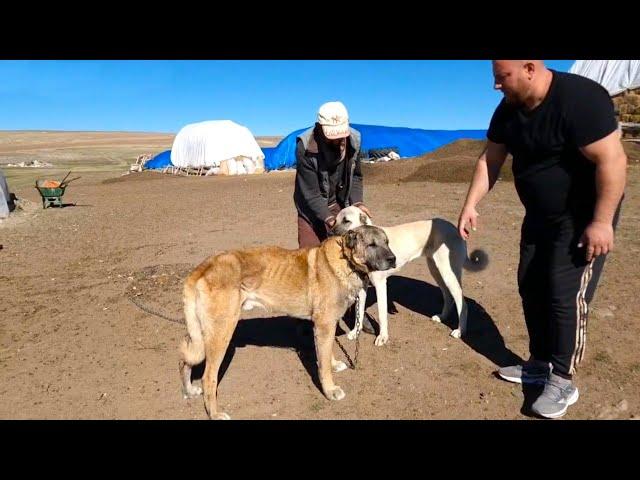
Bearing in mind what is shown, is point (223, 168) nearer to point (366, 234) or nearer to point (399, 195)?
point (399, 195)

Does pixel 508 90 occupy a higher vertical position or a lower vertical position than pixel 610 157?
higher

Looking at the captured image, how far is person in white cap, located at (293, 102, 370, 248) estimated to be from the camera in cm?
475

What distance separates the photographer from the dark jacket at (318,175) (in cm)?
511

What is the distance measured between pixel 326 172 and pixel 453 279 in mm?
2039

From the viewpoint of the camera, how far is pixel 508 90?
347 cm

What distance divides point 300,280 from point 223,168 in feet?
98.9

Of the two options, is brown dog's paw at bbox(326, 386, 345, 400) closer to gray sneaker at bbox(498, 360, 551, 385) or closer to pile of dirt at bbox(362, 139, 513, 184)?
gray sneaker at bbox(498, 360, 551, 385)

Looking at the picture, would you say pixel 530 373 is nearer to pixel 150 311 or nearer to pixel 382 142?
pixel 150 311

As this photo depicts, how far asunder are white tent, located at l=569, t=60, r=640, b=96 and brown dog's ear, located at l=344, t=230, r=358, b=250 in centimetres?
3366

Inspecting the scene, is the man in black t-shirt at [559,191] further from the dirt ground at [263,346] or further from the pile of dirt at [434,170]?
the pile of dirt at [434,170]

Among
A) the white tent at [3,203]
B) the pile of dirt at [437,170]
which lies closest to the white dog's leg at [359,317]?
the pile of dirt at [437,170]

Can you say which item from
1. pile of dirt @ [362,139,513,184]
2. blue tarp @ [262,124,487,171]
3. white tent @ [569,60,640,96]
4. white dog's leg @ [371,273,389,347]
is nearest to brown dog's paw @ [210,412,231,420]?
white dog's leg @ [371,273,389,347]

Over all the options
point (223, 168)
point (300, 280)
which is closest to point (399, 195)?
point (300, 280)
